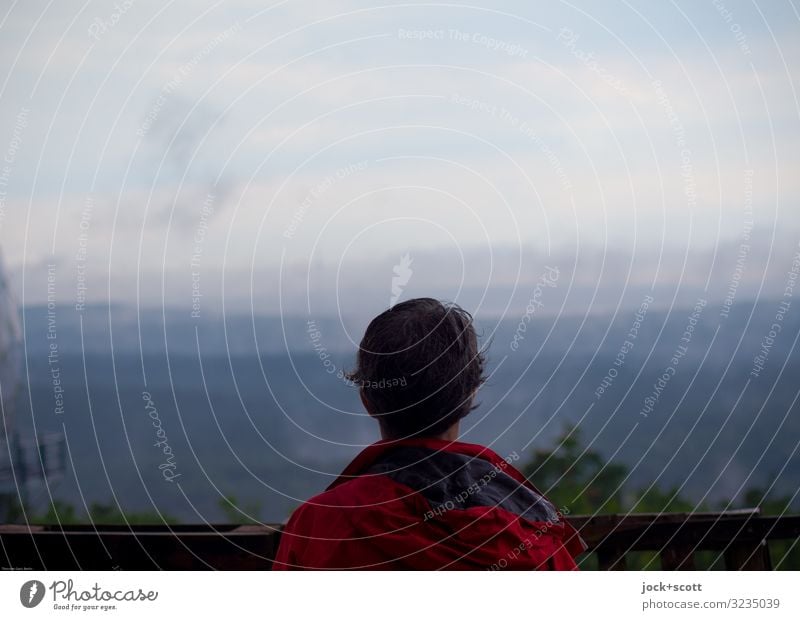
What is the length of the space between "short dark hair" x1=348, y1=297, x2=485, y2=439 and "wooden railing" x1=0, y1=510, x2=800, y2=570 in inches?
19.6

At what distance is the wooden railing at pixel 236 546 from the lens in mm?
1518

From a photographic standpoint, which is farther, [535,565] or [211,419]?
[211,419]

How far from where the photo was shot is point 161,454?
64.3 inches

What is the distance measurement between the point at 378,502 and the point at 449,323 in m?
0.26

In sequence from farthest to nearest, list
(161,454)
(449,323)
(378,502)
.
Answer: (161,454) < (449,323) < (378,502)

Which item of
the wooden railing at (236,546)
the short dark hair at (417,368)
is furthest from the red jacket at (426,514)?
the wooden railing at (236,546)
